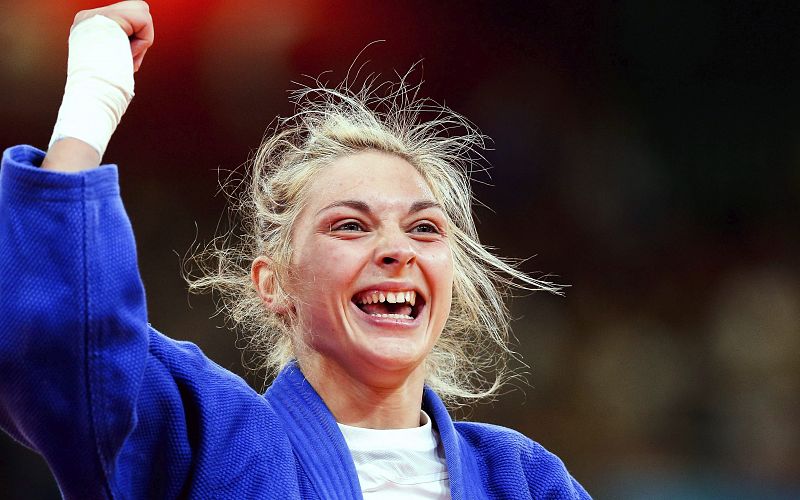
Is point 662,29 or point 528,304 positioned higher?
point 662,29

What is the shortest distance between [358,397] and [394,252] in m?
0.26

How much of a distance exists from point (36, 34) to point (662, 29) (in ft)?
7.58

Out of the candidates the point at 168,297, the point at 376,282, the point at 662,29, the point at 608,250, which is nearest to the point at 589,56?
the point at 662,29

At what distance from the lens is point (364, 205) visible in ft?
5.62

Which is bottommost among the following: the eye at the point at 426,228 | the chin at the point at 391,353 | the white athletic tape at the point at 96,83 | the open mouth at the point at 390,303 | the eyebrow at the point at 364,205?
the chin at the point at 391,353

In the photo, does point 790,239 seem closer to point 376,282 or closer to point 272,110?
point 272,110

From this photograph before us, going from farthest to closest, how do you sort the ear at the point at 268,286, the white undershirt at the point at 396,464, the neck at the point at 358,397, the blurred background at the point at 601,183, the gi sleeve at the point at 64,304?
the blurred background at the point at 601,183 → the ear at the point at 268,286 → the neck at the point at 358,397 → the white undershirt at the point at 396,464 → the gi sleeve at the point at 64,304

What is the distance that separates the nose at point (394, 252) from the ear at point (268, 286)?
0.23m

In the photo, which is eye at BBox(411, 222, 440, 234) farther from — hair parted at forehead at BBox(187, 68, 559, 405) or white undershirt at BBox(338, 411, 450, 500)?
white undershirt at BBox(338, 411, 450, 500)

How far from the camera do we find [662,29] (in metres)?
3.87

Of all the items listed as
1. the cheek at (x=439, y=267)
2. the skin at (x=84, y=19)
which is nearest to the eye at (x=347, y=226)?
the cheek at (x=439, y=267)

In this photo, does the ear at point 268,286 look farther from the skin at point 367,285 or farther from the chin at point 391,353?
the chin at point 391,353

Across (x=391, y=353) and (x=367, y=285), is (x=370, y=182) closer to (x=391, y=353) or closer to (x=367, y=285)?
(x=367, y=285)

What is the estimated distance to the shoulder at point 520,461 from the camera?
1.71m
